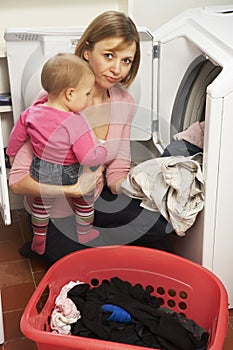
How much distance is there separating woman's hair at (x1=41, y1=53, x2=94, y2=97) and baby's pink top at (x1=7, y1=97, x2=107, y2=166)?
8 cm

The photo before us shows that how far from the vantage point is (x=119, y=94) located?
234cm

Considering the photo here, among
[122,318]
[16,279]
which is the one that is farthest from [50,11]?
[122,318]

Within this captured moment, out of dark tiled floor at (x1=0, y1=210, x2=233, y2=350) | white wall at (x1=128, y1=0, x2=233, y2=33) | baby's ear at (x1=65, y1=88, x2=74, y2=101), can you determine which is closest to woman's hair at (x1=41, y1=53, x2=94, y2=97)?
baby's ear at (x1=65, y1=88, x2=74, y2=101)

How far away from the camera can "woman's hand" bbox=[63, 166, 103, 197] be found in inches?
85.2

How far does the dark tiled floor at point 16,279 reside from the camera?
2064 millimetres

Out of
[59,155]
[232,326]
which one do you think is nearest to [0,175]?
[59,155]

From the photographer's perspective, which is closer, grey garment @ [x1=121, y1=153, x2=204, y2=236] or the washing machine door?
grey garment @ [x1=121, y1=153, x2=204, y2=236]

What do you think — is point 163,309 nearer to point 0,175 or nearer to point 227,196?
point 227,196

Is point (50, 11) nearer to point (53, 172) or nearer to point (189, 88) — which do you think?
point (189, 88)

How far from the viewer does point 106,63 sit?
2162 millimetres

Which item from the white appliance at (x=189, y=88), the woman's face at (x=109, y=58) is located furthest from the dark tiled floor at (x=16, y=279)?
the woman's face at (x=109, y=58)

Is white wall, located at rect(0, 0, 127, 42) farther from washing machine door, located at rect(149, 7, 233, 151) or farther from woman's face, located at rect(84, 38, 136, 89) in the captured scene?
woman's face, located at rect(84, 38, 136, 89)

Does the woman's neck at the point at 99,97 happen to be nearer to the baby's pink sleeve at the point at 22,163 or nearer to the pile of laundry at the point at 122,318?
the baby's pink sleeve at the point at 22,163

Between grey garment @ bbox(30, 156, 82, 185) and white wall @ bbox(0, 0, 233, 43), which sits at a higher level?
white wall @ bbox(0, 0, 233, 43)
